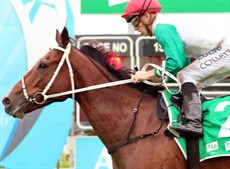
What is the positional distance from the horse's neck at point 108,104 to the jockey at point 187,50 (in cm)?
17

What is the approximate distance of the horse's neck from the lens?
3854mm

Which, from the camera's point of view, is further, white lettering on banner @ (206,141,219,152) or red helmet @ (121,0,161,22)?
red helmet @ (121,0,161,22)

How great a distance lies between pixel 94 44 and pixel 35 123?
2.48 m

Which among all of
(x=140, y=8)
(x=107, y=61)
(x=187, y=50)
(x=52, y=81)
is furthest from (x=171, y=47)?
(x=52, y=81)

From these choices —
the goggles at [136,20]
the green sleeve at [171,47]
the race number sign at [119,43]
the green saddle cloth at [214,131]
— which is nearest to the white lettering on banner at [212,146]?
the green saddle cloth at [214,131]

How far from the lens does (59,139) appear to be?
6.28m

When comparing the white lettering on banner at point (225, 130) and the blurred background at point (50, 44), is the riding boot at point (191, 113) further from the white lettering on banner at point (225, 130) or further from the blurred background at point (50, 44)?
the blurred background at point (50, 44)

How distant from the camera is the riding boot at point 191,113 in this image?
3.61 meters

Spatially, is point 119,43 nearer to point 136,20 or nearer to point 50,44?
point 50,44

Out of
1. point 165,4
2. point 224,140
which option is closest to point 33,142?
Result: point 165,4

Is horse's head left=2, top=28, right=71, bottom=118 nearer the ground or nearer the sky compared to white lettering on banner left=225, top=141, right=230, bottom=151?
nearer the sky

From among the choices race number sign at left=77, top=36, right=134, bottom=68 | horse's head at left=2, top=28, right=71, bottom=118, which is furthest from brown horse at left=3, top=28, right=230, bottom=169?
race number sign at left=77, top=36, right=134, bottom=68

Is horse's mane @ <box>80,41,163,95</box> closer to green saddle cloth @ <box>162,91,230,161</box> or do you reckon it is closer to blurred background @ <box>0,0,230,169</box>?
green saddle cloth @ <box>162,91,230,161</box>

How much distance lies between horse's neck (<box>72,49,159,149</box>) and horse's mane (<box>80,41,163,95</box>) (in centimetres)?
5
